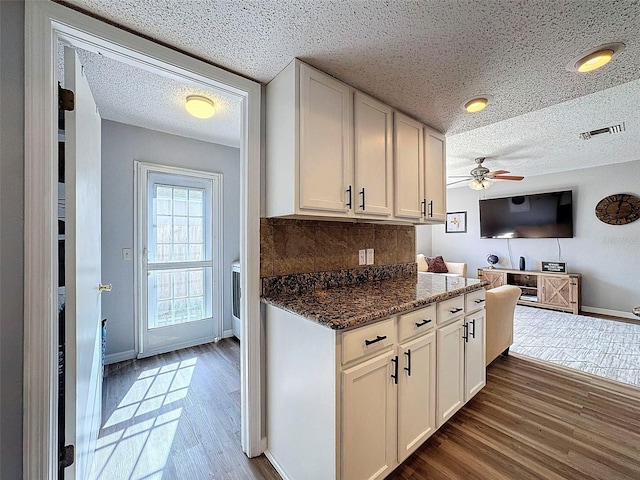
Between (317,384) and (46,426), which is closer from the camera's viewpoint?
(46,426)

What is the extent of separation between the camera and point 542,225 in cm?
502

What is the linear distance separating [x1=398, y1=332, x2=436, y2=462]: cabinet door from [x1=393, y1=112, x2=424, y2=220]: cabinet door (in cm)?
93

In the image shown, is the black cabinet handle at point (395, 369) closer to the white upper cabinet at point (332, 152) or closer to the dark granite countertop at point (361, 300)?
the dark granite countertop at point (361, 300)

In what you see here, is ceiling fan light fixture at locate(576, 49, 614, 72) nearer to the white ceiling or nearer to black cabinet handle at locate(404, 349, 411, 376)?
the white ceiling

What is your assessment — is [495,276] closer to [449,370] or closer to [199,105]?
[449,370]

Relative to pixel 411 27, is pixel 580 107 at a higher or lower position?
higher

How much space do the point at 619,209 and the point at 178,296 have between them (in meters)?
6.75

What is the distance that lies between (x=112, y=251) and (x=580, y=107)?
15.5 feet

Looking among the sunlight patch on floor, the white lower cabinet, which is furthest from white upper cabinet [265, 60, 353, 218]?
the sunlight patch on floor

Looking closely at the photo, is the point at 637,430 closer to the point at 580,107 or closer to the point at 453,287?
the point at 453,287

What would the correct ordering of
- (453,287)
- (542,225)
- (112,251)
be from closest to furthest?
1. (453,287)
2. (112,251)
3. (542,225)

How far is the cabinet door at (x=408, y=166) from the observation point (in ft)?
6.42

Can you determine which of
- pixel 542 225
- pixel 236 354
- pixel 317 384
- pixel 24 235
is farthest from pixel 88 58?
pixel 542 225

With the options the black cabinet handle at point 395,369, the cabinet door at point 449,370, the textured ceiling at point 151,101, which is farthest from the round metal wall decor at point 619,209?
the textured ceiling at point 151,101
